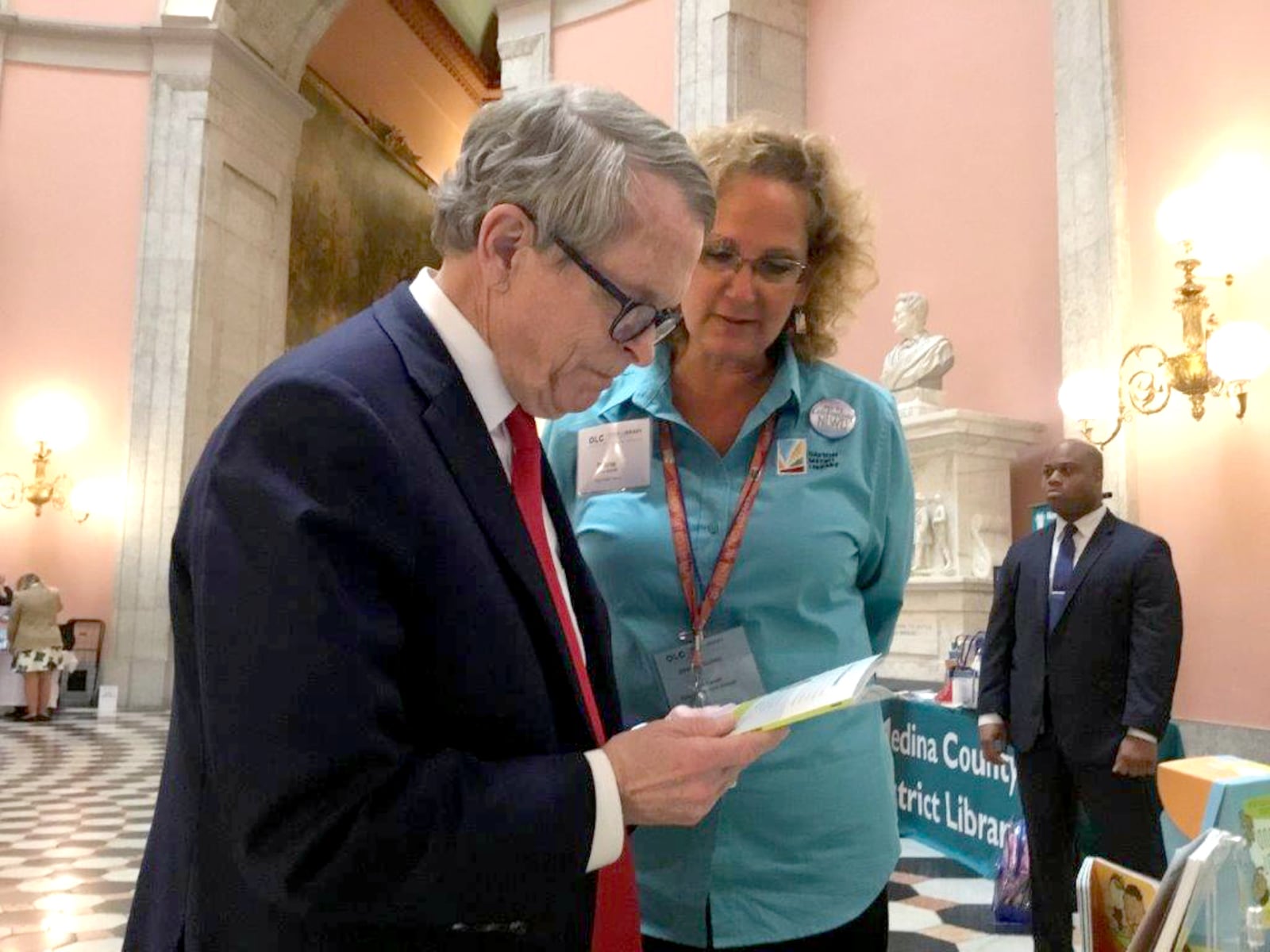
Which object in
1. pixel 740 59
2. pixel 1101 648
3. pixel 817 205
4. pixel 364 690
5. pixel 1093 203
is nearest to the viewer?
pixel 364 690

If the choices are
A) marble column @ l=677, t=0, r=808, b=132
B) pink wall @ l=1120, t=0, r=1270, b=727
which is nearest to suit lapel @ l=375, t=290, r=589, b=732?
pink wall @ l=1120, t=0, r=1270, b=727

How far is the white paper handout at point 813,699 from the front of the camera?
1.01 m

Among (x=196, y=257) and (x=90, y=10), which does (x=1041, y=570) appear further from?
(x=90, y=10)

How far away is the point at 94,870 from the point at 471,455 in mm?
5152

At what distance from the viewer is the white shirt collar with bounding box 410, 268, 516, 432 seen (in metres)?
1.14

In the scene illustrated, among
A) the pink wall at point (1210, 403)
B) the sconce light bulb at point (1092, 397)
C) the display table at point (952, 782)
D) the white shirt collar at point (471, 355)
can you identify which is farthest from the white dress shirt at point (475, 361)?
the sconce light bulb at point (1092, 397)

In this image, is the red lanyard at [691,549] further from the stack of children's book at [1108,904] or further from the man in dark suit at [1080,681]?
the man in dark suit at [1080,681]

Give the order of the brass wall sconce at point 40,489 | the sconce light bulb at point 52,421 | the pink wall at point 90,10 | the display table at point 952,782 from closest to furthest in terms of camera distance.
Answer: the display table at point 952,782 < the brass wall sconce at point 40,489 < the sconce light bulb at point 52,421 < the pink wall at point 90,10

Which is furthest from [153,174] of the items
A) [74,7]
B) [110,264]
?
[74,7]

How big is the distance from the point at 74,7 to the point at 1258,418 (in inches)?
550

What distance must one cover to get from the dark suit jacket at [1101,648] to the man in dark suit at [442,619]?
297cm

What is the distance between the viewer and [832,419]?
5.58 feet

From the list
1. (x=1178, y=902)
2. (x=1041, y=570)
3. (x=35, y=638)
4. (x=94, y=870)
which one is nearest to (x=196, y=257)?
(x=35, y=638)

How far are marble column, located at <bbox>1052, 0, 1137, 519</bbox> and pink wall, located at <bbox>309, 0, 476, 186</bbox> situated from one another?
41.6 ft
